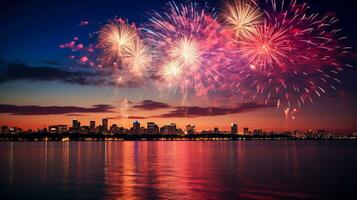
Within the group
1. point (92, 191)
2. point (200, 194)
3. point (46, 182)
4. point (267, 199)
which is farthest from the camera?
point (46, 182)

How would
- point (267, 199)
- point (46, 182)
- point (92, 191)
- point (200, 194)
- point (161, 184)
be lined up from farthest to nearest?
1. point (46, 182)
2. point (161, 184)
3. point (92, 191)
4. point (200, 194)
5. point (267, 199)

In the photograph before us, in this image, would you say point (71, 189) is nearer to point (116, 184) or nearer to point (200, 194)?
point (116, 184)

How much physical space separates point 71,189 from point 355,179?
30580 mm

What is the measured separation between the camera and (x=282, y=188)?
40.0m

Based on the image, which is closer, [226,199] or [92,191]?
[226,199]

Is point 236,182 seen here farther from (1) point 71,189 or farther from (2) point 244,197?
(1) point 71,189

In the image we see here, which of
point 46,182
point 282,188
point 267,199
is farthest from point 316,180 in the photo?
point 46,182

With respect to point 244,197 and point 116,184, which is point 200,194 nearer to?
point 244,197

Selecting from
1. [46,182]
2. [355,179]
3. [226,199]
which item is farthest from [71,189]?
[355,179]

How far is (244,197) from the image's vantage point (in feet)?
116

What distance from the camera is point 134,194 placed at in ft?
118

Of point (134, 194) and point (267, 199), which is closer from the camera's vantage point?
point (267, 199)

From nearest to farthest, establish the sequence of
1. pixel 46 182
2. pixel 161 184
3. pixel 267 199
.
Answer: pixel 267 199 < pixel 161 184 < pixel 46 182

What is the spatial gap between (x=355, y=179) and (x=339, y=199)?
46.5 feet
